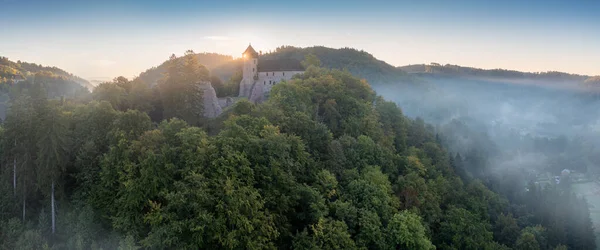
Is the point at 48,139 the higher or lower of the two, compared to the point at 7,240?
higher

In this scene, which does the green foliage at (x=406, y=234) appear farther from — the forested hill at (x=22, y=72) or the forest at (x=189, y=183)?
the forested hill at (x=22, y=72)

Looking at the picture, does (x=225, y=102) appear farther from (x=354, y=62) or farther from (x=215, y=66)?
(x=354, y=62)

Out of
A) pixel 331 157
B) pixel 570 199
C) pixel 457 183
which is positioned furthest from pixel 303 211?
pixel 570 199

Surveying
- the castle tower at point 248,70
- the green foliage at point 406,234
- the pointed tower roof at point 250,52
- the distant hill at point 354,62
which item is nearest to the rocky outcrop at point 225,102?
the castle tower at point 248,70

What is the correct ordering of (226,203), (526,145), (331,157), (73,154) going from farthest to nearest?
(526,145) → (331,157) → (73,154) → (226,203)

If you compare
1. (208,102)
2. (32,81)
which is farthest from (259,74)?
(32,81)

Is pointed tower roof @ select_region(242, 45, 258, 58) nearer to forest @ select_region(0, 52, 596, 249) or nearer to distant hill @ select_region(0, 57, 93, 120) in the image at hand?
forest @ select_region(0, 52, 596, 249)

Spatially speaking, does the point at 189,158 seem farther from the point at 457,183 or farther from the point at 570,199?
the point at 570,199
